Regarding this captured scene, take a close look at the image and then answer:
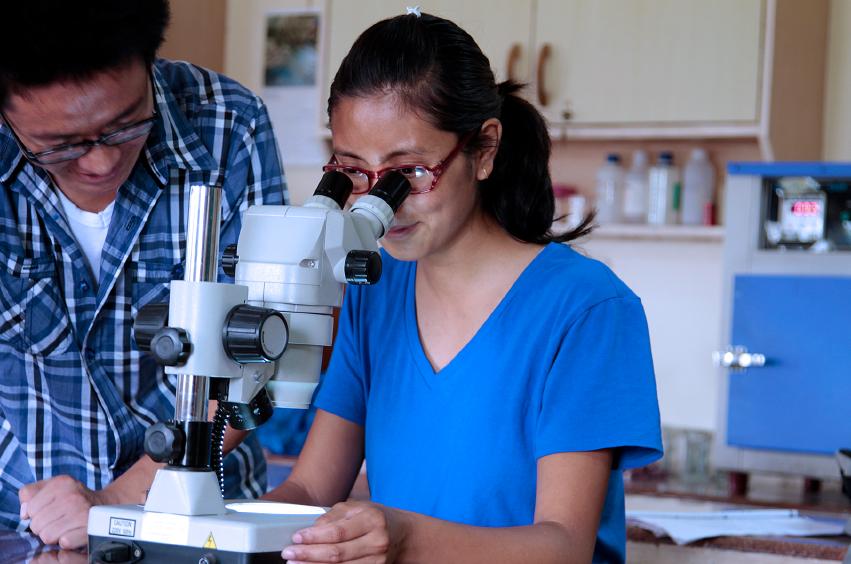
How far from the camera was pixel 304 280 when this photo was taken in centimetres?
106

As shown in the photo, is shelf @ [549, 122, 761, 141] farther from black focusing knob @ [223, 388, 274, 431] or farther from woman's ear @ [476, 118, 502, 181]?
black focusing knob @ [223, 388, 274, 431]

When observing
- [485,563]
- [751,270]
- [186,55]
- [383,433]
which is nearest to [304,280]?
[485,563]

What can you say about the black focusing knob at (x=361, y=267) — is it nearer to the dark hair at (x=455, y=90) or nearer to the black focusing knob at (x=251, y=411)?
the black focusing knob at (x=251, y=411)

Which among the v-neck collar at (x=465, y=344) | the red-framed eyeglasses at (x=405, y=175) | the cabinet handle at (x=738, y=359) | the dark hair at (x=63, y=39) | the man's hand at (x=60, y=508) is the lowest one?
the man's hand at (x=60, y=508)

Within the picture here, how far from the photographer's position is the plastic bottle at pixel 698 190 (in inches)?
128

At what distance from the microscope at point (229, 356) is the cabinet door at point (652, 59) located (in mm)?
2153

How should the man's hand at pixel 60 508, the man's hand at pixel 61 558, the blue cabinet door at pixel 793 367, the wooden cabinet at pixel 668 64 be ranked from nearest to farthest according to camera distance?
1. the man's hand at pixel 61 558
2. the man's hand at pixel 60 508
3. the blue cabinet door at pixel 793 367
4. the wooden cabinet at pixel 668 64

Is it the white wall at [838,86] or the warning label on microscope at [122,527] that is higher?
the white wall at [838,86]

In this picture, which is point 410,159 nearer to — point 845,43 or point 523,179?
point 523,179

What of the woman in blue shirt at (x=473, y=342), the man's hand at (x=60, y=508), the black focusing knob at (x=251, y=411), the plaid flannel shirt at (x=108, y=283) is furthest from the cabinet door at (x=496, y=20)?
the black focusing knob at (x=251, y=411)

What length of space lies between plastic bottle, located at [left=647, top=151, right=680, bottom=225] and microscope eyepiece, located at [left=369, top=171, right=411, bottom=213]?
213 centimetres

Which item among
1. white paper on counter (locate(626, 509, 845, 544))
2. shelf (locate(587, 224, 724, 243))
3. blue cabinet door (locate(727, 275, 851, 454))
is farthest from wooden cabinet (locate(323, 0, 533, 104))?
white paper on counter (locate(626, 509, 845, 544))

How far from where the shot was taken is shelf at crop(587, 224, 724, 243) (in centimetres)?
319

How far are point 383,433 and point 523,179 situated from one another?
39cm
